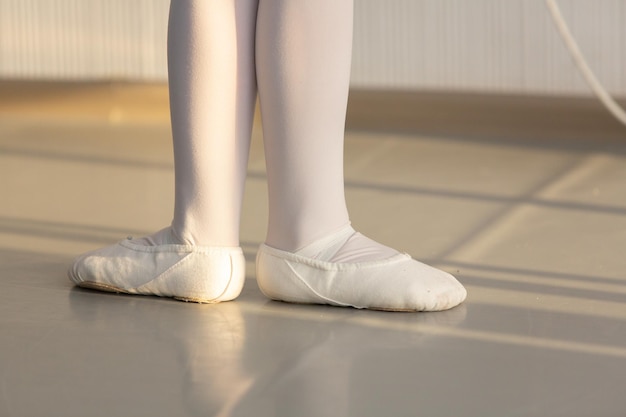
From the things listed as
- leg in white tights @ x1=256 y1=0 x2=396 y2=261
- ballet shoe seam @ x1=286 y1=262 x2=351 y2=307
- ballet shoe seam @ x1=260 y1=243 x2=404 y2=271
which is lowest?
ballet shoe seam @ x1=286 y1=262 x2=351 y2=307

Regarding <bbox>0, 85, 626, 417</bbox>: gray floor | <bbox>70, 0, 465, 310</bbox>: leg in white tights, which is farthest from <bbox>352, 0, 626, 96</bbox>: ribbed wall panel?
<bbox>70, 0, 465, 310</bbox>: leg in white tights

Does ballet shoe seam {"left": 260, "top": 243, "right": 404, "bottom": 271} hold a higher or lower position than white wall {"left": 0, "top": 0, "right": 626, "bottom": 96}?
lower

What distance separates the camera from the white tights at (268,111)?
0.76m

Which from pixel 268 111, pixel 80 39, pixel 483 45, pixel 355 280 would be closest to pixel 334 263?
pixel 355 280

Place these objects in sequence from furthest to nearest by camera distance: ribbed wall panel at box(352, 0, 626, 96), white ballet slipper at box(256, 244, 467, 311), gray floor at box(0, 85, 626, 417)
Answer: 1. ribbed wall panel at box(352, 0, 626, 96)
2. white ballet slipper at box(256, 244, 467, 311)
3. gray floor at box(0, 85, 626, 417)

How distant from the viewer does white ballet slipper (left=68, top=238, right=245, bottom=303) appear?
0.78 metres

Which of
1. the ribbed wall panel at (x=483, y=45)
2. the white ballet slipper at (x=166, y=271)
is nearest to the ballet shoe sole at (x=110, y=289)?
the white ballet slipper at (x=166, y=271)

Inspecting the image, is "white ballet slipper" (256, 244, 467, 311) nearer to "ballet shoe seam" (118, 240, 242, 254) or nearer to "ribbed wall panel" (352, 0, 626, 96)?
"ballet shoe seam" (118, 240, 242, 254)

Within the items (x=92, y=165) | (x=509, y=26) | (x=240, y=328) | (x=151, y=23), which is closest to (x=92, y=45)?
(x=151, y=23)

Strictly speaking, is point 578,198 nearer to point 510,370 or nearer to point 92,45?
point 510,370

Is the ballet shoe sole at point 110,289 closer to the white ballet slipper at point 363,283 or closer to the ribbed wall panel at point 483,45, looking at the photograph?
the white ballet slipper at point 363,283

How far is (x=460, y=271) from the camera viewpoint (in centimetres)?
89

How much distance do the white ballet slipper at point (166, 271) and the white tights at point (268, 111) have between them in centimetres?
1

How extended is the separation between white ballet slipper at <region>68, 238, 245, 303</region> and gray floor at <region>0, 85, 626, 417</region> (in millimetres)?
13
